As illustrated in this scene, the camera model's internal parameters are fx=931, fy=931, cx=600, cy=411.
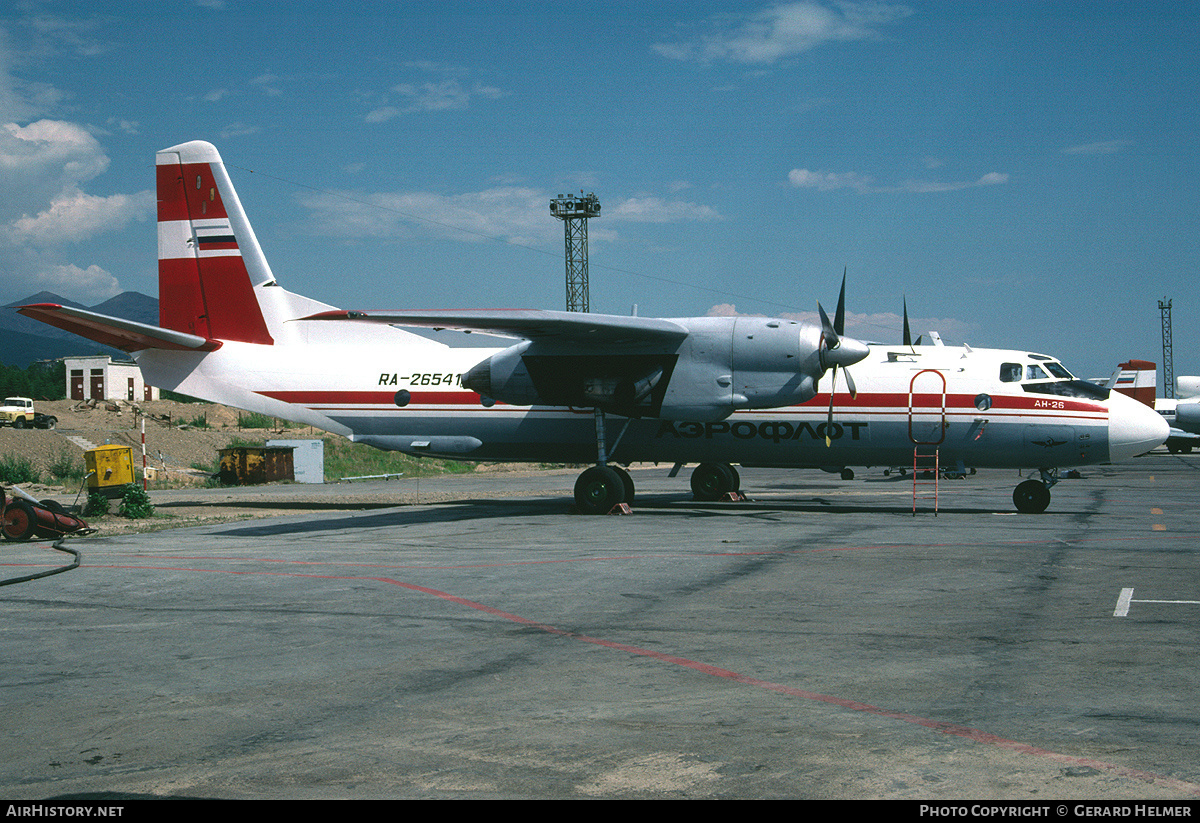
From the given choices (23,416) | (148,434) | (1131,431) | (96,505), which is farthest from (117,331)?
(23,416)

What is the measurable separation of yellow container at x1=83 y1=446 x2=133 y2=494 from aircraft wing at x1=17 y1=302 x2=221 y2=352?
2.57m

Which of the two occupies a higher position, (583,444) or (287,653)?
(583,444)

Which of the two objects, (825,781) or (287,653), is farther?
(287,653)

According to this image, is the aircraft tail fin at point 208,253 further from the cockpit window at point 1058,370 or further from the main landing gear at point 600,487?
the cockpit window at point 1058,370

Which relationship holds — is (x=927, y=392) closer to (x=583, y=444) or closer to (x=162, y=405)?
(x=583, y=444)

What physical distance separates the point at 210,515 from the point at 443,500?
6817 mm

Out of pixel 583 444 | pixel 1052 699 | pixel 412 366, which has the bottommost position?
pixel 1052 699

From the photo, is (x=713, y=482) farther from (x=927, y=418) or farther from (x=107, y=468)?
(x=107, y=468)

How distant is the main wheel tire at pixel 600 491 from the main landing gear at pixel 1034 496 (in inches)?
338

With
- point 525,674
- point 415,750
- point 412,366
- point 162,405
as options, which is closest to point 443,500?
point 412,366

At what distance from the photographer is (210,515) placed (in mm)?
21688

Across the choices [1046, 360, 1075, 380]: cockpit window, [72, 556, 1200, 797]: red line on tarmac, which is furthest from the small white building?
[72, 556, 1200, 797]: red line on tarmac

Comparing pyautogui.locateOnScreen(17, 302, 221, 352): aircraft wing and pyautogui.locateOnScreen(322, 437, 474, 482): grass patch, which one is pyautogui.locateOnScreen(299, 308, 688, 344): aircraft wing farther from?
pyautogui.locateOnScreen(322, 437, 474, 482): grass patch

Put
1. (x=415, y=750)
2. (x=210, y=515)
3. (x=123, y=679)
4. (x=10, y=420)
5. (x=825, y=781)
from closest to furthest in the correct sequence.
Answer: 1. (x=825, y=781)
2. (x=415, y=750)
3. (x=123, y=679)
4. (x=210, y=515)
5. (x=10, y=420)
